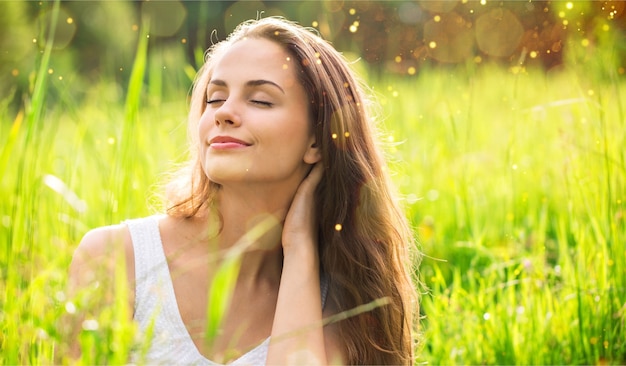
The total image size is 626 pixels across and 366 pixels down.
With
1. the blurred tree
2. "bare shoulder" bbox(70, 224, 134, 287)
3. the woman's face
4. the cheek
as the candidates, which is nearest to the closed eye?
the woman's face

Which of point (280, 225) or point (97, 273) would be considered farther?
point (280, 225)

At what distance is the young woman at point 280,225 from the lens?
191 cm

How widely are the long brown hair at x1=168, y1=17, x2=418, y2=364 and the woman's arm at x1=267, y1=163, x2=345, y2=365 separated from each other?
6cm

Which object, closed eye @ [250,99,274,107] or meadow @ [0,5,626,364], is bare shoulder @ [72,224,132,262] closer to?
meadow @ [0,5,626,364]

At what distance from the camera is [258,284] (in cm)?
216

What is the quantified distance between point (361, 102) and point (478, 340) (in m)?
0.84

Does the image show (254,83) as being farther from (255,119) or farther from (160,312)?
(160,312)

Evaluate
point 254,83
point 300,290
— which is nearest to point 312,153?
point 254,83

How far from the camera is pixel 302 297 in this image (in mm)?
1933

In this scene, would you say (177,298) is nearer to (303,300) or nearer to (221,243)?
(221,243)

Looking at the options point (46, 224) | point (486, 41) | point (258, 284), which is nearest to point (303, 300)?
point (258, 284)

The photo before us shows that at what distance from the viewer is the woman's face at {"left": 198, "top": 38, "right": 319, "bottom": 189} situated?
1.87m

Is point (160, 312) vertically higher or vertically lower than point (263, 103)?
lower

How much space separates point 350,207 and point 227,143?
509mm
